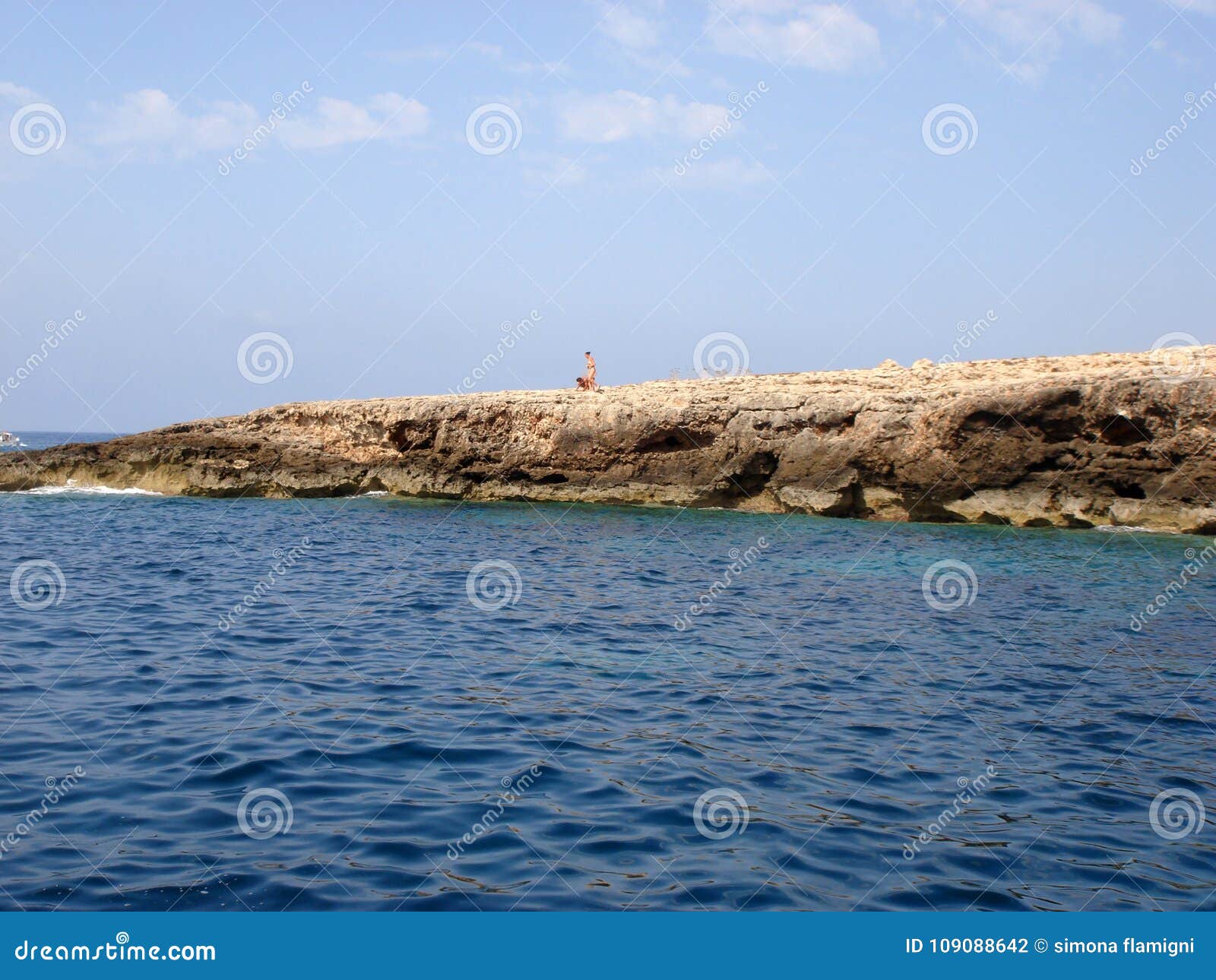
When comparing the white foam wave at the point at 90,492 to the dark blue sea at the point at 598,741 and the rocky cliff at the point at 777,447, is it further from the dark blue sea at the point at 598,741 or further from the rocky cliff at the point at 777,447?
the dark blue sea at the point at 598,741

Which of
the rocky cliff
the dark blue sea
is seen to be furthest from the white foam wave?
the dark blue sea

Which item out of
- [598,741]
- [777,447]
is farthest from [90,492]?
[598,741]

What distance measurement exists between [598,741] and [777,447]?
66.8ft

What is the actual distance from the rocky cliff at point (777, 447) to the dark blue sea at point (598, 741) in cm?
872

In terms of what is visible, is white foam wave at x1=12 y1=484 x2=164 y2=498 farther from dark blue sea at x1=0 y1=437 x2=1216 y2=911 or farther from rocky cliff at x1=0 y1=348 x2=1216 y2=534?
dark blue sea at x1=0 y1=437 x2=1216 y2=911

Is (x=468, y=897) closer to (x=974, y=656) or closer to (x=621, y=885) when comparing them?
(x=621, y=885)

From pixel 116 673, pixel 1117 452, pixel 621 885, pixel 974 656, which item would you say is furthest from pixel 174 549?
pixel 1117 452

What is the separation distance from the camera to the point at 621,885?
16.8 feet

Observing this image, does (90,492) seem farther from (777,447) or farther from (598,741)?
(598,741)

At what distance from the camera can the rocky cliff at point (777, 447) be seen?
23500mm

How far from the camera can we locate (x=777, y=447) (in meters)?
27.0

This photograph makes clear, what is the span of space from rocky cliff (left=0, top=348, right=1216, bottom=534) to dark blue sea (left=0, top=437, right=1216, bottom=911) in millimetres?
8716

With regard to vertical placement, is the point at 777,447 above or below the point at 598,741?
above

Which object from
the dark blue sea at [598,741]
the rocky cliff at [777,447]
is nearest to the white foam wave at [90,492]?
the rocky cliff at [777,447]
